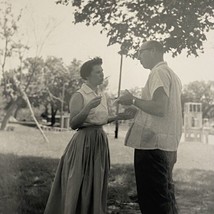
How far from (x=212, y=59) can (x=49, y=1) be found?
71 centimetres

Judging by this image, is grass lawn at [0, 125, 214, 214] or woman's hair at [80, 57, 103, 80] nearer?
woman's hair at [80, 57, 103, 80]

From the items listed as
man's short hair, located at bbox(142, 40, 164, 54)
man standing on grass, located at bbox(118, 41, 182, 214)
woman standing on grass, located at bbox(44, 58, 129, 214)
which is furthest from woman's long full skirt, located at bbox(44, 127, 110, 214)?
man's short hair, located at bbox(142, 40, 164, 54)

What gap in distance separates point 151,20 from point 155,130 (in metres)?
0.47

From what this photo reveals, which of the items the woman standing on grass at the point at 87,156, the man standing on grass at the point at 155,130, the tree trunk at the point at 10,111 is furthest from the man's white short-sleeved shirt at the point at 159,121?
the tree trunk at the point at 10,111

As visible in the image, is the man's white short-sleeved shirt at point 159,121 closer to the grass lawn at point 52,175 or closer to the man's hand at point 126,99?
the man's hand at point 126,99

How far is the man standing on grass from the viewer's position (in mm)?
1061

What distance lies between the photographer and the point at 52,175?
1277 mm

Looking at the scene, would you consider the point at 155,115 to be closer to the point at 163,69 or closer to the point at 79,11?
the point at 163,69

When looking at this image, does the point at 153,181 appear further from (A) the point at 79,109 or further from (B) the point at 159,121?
(A) the point at 79,109

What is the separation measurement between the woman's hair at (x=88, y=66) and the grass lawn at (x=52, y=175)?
25 cm

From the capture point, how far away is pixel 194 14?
4.22 feet

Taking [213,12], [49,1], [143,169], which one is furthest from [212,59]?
[49,1]

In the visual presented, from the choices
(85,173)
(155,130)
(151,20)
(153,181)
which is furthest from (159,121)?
(151,20)

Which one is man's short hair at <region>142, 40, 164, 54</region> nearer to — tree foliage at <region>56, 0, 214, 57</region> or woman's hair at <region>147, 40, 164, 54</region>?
woman's hair at <region>147, 40, 164, 54</region>
